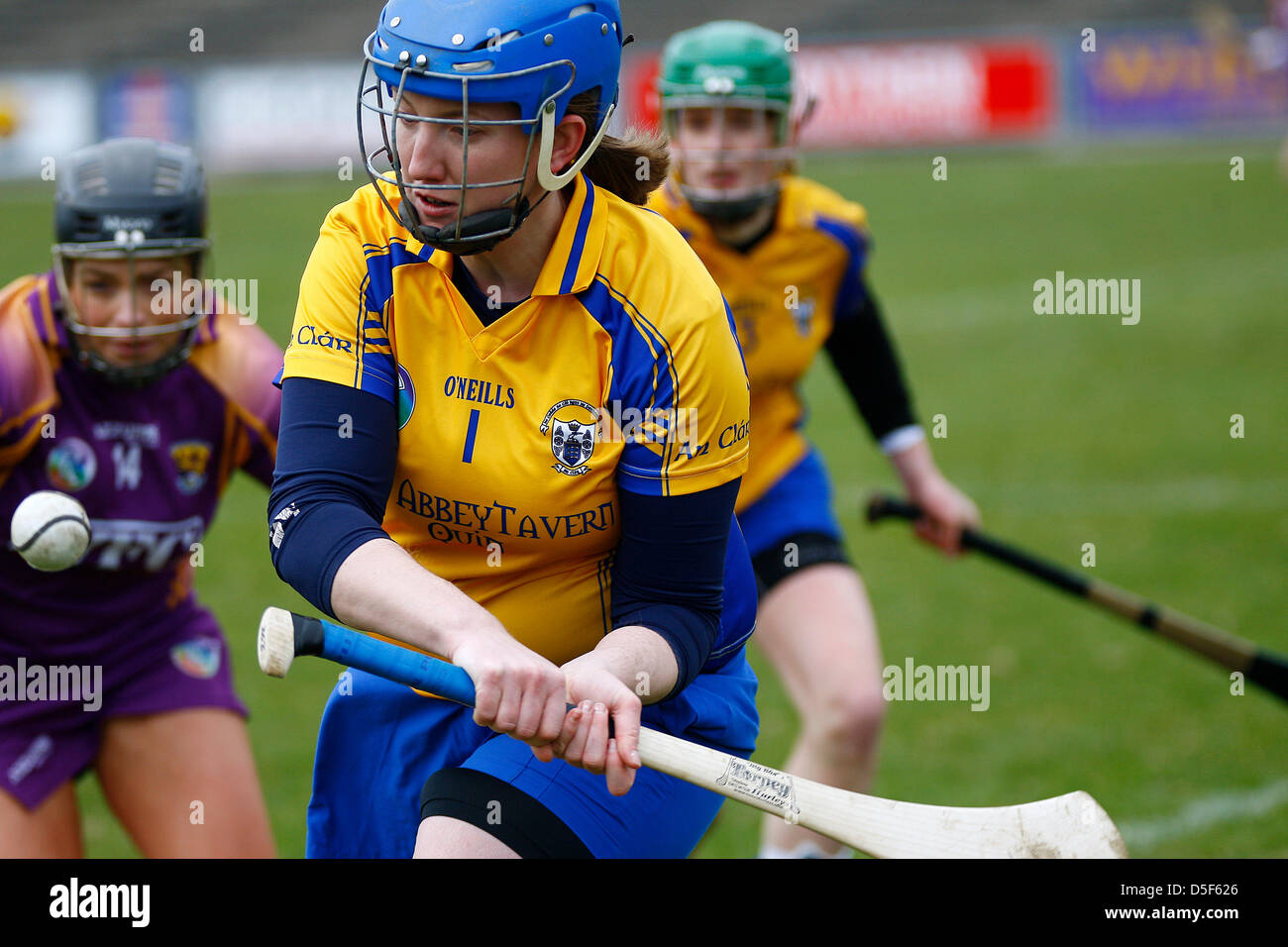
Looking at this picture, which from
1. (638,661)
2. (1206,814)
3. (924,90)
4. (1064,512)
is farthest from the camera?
(924,90)

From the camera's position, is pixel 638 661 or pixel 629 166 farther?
pixel 629 166

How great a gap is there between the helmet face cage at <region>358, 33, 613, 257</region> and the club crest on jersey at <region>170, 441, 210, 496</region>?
122 centimetres

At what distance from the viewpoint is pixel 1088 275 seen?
13.2 metres

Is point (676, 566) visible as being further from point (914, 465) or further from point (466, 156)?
point (914, 465)

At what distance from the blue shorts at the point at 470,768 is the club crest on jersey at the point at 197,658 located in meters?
0.89

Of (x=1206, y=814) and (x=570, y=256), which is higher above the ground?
(x=570, y=256)

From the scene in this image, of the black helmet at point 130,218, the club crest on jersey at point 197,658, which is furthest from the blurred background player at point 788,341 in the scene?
the club crest on jersey at point 197,658

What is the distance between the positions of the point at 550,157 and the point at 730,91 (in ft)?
6.26

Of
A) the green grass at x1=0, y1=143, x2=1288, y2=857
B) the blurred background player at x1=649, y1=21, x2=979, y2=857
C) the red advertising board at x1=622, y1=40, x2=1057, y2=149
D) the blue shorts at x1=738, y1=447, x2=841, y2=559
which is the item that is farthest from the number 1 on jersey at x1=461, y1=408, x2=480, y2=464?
the red advertising board at x1=622, y1=40, x2=1057, y2=149

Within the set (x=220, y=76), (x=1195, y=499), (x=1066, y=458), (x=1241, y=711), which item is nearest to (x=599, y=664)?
(x=1241, y=711)

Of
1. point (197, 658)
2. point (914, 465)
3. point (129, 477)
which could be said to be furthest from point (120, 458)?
point (914, 465)

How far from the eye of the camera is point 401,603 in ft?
6.77

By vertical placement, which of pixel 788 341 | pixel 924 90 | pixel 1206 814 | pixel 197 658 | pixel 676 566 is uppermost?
pixel 924 90

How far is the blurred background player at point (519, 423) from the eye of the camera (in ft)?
7.04
